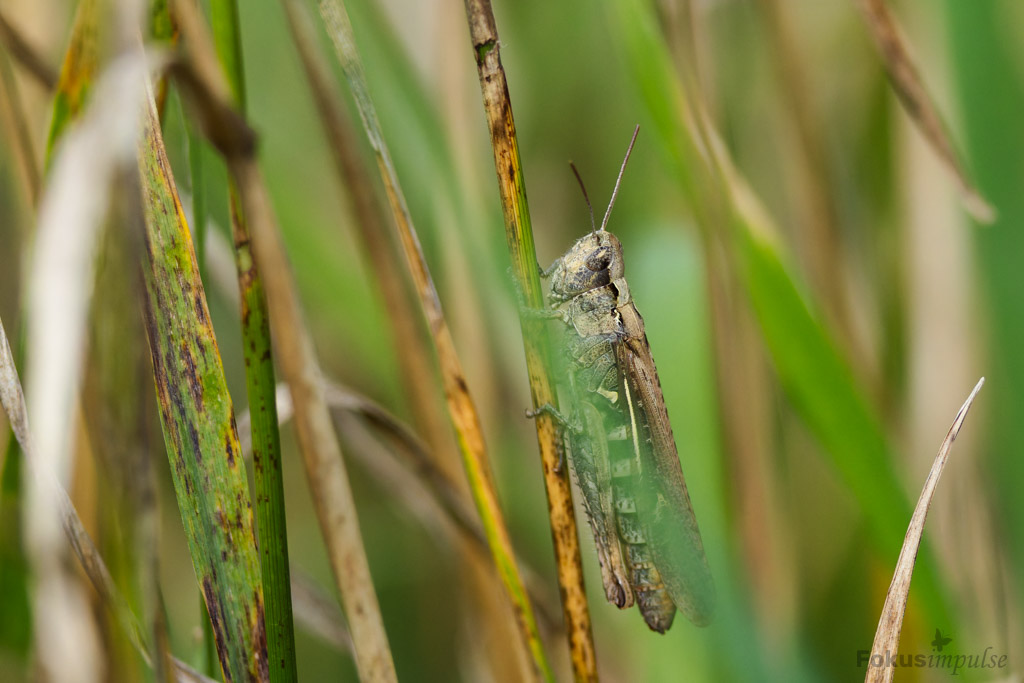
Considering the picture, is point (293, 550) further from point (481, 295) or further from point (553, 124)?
point (553, 124)

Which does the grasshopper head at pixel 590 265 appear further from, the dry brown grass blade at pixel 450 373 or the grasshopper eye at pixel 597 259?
the dry brown grass blade at pixel 450 373

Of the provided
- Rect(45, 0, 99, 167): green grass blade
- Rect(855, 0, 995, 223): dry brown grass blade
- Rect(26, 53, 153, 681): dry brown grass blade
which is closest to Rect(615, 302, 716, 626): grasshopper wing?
Rect(855, 0, 995, 223): dry brown grass blade

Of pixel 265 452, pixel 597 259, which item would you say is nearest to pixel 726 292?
pixel 597 259

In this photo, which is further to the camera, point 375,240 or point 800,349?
point 375,240

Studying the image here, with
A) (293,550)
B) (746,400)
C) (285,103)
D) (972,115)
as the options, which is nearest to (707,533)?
(746,400)

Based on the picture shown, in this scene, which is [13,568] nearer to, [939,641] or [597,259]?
[597,259]

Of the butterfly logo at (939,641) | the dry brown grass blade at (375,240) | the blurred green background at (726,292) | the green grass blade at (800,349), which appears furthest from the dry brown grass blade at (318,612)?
the butterfly logo at (939,641)
